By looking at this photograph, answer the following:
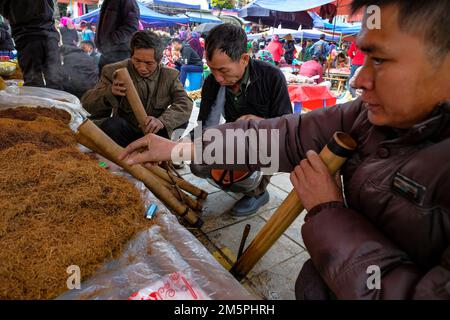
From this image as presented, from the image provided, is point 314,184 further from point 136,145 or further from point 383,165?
point 136,145

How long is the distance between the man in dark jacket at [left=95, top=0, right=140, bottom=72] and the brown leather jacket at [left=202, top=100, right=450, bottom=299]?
13.0 ft

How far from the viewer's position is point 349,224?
3.16ft

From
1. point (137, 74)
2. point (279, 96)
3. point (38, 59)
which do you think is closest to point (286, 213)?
point (279, 96)

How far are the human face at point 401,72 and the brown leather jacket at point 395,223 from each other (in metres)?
0.06

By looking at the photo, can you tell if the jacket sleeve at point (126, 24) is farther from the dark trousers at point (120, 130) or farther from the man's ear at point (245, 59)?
the man's ear at point (245, 59)

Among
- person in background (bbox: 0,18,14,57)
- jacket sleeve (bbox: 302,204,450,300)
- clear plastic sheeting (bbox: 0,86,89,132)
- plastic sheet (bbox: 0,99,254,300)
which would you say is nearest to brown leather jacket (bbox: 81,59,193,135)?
clear plastic sheeting (bbox: 0,86,89,132)

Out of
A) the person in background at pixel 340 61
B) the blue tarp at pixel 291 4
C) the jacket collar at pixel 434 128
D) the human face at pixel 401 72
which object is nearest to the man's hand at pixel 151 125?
A: the human face at pixel 401 72

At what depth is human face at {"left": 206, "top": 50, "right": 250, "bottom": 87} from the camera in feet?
7.41

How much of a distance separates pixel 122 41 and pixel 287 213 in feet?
12.4

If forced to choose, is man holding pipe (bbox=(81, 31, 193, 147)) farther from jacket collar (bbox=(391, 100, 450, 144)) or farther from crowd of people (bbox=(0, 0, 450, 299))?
jacket collar (bbox=(391, 100, 450, 144))

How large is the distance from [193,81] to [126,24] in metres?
5.92

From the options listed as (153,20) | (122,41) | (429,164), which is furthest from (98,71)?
(153,20)

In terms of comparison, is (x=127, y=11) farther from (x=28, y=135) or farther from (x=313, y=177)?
(x=313, y=177)

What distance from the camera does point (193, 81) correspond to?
393 inches
